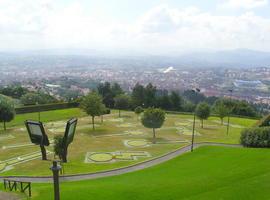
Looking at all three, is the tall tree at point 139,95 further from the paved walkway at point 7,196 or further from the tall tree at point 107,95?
the paved walkway at point 7,196

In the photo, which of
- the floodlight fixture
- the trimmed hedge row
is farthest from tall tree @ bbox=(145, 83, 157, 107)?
the floodlight fixture

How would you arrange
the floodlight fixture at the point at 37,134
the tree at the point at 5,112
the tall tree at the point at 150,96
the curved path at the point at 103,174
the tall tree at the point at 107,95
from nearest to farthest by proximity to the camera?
the floodlight fixture at the point at 37,134, the curved path at the point at 103,174, the tree at the point at 5,112, the tall tree at the point at 150,96, the tall tree at the point at 107,95

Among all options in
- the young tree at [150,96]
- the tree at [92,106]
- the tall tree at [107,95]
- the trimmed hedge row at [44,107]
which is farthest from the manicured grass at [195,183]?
the tall tree at [107,95]

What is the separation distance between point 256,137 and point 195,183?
15098 millimetres

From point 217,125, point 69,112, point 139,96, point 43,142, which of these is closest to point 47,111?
point 69,112

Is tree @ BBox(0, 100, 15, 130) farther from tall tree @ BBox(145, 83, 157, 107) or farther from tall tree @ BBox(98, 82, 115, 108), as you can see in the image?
tall tree @ BBox(145, 83, 157, 107)

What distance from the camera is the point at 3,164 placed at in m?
31.9

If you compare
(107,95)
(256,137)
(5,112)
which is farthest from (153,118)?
(107,95)

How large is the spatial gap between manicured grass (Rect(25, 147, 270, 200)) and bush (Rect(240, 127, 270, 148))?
3.12 m

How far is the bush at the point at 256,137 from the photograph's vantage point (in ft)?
98.4

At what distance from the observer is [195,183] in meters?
18.5

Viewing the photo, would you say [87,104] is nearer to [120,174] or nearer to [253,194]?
[120,174]

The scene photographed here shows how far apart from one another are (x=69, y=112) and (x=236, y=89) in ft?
441

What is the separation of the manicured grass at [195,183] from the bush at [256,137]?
123 inches
